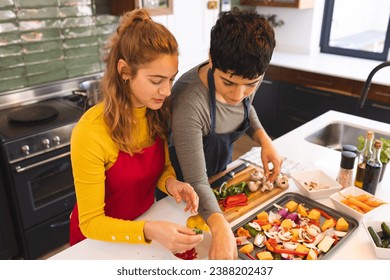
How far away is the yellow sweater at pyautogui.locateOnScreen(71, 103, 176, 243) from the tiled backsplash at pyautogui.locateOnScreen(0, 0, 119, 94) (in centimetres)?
157

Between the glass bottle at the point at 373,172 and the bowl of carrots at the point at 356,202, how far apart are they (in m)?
0.06

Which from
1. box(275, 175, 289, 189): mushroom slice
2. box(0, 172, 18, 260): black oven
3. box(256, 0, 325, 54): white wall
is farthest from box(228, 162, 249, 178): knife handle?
box(256, 0, 325, 54): white wall

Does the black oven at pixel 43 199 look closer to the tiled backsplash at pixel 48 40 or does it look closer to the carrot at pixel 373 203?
the tiled backsplash at pixel 48 40

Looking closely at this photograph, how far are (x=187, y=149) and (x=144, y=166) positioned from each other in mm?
163

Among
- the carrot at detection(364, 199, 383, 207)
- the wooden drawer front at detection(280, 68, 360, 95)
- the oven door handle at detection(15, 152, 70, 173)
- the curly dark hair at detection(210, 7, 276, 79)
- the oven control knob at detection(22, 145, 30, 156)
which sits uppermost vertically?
the curly dark hair at detection(210, 7, 276, 79)

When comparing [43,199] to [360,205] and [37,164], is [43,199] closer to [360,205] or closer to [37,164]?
[37,164]

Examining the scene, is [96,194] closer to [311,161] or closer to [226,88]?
[226,88]

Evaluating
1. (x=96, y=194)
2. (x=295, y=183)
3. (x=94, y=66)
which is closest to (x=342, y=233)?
(x=295, y=183)

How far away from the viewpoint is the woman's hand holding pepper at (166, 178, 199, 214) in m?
1.15

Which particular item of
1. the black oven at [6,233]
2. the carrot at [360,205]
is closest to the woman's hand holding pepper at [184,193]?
the carrot at [360,205]

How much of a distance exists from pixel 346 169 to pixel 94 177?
0.94 meters

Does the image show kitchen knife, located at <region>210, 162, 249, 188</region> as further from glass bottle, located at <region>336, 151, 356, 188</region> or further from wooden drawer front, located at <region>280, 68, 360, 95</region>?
wooden drawer front, located at <region>280, 68, 360, 95</region>

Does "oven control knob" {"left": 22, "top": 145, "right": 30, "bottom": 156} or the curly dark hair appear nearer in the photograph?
the curly dark hair

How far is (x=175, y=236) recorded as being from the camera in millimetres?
1023
